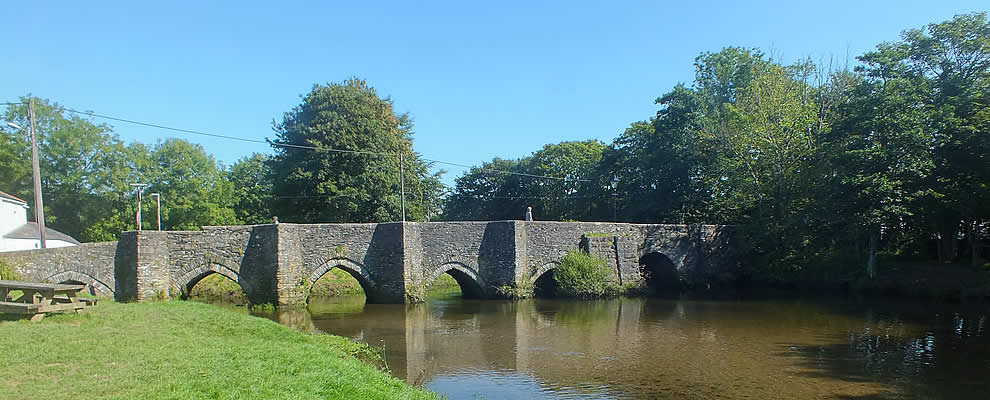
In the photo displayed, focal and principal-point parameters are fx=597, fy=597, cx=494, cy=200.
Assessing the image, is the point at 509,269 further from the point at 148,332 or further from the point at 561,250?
the point at 148,332

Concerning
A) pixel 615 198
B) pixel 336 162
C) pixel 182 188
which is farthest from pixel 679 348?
pixel 182 188

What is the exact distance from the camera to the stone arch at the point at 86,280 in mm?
17766

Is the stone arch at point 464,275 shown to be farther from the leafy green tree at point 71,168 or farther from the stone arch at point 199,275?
the leafy green tree at point 71,168

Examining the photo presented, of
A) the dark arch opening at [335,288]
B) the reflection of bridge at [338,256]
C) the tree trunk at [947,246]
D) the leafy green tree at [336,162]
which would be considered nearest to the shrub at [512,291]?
the reflection of bridge at [338,256]

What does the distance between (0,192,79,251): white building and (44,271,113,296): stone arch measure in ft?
28.5

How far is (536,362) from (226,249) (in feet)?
41.0

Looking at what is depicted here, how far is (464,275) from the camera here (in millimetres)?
24344

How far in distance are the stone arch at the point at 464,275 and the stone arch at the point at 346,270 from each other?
2162mm

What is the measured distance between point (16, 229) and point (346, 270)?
16.4 m

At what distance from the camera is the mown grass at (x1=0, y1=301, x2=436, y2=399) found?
20.7 ft

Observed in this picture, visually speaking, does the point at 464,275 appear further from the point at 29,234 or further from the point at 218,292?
the point at 29,234

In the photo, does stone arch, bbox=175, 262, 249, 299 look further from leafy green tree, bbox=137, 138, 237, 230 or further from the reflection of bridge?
leafy green tree, bbox=137, 138, 237, 230

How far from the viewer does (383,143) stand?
31312 millimetres

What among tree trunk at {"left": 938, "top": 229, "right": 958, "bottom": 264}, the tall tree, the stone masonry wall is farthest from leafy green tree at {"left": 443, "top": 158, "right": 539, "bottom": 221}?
the stone masonry wall
